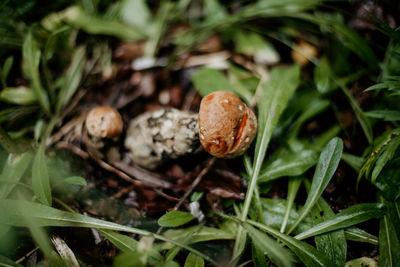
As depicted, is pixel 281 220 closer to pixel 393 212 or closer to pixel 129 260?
pixel 393 212

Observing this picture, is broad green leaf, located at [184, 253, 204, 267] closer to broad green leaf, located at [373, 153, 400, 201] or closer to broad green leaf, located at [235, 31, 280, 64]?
broad green leaf, located at [373, 153, 400, 201]

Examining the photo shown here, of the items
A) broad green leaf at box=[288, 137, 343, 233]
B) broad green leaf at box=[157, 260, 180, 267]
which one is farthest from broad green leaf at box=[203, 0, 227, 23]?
broad green leaf at box=[157, 260, 180, 267]

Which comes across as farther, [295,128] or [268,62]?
[268,62]

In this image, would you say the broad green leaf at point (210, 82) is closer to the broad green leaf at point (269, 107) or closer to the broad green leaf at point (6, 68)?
the broad green leaf at point (269, 107)

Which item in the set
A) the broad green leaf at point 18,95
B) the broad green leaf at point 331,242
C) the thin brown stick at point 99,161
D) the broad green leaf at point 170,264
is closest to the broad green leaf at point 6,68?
the broad green leaf at point 18,95

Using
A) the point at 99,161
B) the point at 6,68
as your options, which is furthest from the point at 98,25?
the point at 99,161

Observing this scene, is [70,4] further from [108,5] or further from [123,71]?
[123,71]

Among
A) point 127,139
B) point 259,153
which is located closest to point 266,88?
point 259,153
